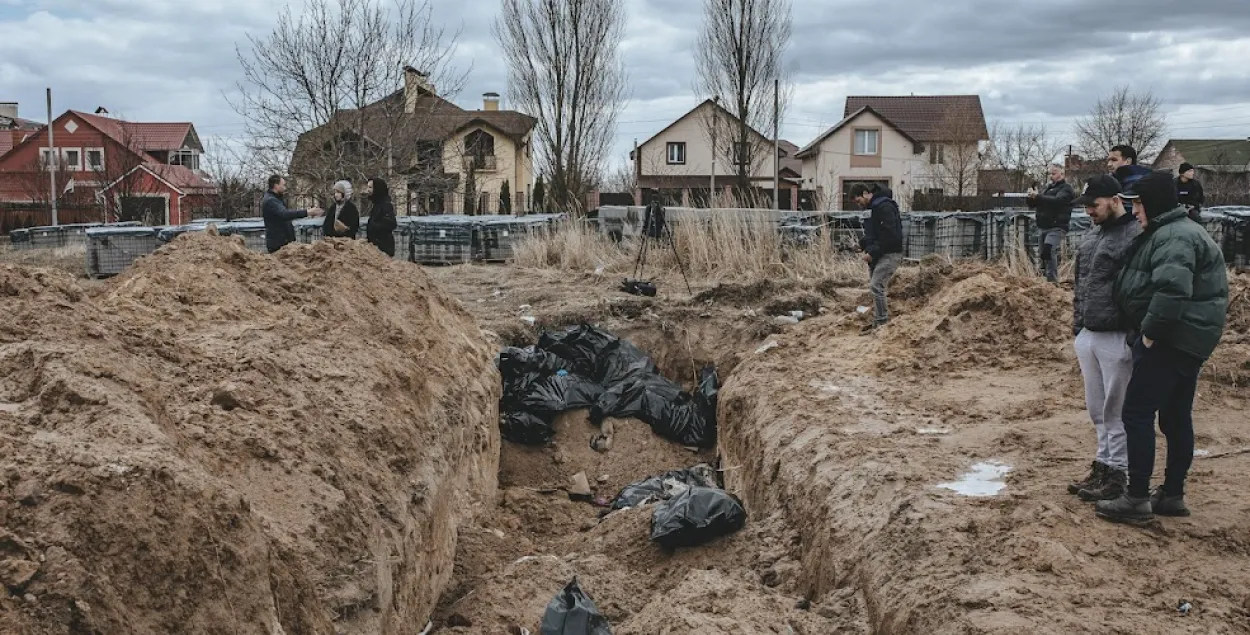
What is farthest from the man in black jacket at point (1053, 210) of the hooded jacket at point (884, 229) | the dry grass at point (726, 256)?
the dry grass at point (726, 256)

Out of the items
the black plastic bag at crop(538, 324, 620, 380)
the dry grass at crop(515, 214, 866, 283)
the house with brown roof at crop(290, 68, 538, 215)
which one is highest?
the house with brown roof at crop(290, 68, 538, 215)

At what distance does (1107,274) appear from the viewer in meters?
5.14

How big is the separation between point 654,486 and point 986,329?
3417 mm

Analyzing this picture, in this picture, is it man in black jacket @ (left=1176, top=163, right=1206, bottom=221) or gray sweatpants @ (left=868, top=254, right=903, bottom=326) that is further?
gray sweatpants @ (left=868, top=254, right=903, bottom=326)

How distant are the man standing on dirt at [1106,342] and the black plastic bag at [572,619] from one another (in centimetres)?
243

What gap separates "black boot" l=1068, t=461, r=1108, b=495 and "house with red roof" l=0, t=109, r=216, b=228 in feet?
99.1

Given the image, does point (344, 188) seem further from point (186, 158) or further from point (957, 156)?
point (186, 158)

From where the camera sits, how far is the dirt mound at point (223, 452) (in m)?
2.95

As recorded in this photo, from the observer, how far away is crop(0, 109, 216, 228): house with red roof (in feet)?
120

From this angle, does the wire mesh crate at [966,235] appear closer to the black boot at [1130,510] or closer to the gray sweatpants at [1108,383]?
the gray sweatpants at [1108,383]

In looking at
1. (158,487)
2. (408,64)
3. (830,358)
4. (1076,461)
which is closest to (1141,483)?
(1076,461)

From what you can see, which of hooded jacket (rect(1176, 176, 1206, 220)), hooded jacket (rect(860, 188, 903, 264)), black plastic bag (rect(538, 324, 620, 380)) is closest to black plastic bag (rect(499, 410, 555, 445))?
black plastic bag (rect(538, 324, 620, 380))

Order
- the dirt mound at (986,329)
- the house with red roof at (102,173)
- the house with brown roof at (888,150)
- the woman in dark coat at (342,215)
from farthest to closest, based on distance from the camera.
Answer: the house with brown roof at (888,150), the house with red roof at (102,173), the woman in dark coat at (342,215), the dirt mound at (986,329)

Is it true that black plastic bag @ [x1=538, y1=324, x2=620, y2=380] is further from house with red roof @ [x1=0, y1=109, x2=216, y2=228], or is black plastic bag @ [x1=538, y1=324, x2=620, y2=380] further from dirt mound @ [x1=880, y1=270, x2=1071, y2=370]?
house with red roof @ [x1=0, y1=109, x2=216, y2=228]
